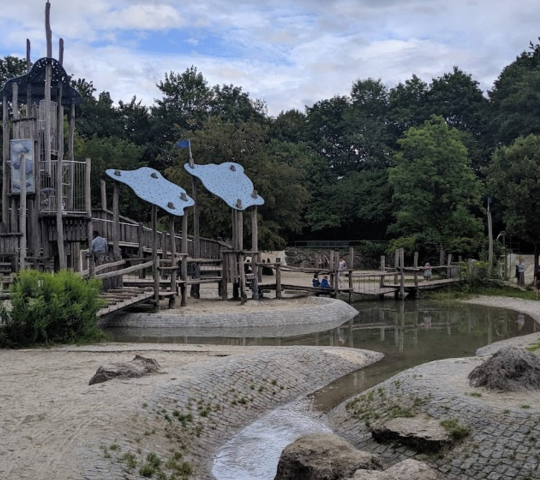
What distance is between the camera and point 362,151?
55438 mm

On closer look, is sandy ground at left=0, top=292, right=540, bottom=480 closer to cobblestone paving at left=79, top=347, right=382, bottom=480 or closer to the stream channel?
cobblestone paving at left=79, top=347, right=382, bottom=480

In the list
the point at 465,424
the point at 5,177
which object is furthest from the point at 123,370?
the point at 5,177

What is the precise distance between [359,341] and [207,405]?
9231 mm

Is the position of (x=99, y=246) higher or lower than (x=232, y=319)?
higher

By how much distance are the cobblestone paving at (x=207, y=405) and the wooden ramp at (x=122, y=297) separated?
653 centimetres

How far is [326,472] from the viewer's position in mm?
6902

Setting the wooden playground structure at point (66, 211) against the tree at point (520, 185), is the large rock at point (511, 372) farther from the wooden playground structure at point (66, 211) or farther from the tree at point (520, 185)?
the tree at point (520, 185)

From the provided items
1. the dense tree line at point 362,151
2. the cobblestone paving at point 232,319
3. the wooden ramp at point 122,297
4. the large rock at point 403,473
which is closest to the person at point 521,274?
the dense tree line at point 362,151

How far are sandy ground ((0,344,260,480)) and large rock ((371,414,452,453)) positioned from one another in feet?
11.6

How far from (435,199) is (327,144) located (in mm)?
16706

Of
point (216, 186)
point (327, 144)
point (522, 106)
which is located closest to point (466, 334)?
point (216, 186)

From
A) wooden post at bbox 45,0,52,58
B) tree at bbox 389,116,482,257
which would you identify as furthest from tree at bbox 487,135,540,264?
wooden post at bbox 45,0,52,58

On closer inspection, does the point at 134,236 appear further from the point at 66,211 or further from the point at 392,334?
the point at 392,334

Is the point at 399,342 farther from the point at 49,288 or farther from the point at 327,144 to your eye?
the point at 327,144
